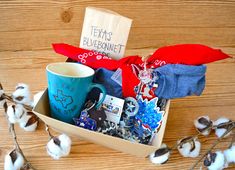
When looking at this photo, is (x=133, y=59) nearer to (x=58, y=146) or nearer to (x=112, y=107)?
(x=112, y=107)

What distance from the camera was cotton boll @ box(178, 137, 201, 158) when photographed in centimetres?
60

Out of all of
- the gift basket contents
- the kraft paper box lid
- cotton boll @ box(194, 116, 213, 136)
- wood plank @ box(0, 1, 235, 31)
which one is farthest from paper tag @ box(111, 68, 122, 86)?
wood plank @ box(0, 1, 235, 31)

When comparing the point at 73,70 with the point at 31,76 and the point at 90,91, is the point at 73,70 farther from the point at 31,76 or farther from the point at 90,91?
the point at 31,76

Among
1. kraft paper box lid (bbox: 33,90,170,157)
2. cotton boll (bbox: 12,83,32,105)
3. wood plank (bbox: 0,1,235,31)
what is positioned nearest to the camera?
kraft paper box lid (bbox: 33,90,170,157)

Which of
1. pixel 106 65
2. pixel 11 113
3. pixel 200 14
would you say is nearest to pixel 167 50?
pixel 106 65

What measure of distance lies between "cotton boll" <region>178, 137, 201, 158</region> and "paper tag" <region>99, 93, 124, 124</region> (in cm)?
15

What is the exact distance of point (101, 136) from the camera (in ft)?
1.71

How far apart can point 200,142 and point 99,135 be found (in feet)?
0.84

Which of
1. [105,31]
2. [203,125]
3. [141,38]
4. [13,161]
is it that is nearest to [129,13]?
[141,38]

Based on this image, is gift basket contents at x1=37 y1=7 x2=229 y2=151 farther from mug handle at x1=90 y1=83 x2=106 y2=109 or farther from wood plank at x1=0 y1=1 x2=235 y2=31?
wood plank at x1=0 y1=1 x2=235 y2=31

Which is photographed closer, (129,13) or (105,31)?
(105,31)

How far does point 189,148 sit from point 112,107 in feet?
0.60

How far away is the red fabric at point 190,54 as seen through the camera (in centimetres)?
53

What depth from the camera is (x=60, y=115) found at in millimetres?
568
